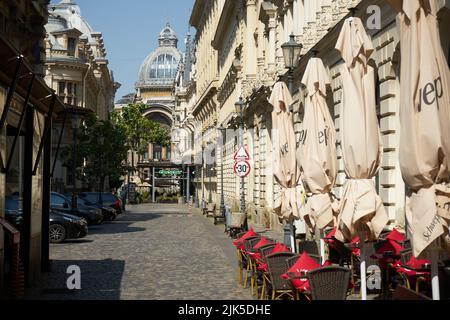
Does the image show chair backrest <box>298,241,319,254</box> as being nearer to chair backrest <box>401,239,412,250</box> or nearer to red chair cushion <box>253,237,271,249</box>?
red chair cushion <box>253,237,271,249</box>

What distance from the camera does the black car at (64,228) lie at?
25.6 meters

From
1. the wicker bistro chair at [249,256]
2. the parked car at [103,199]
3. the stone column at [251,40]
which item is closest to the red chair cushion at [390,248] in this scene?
the wicker bistro chair at [249,256]

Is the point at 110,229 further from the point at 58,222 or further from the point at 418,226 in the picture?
the point at 418,226

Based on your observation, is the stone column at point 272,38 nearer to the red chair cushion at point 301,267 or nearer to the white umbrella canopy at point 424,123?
the red chair cushion at point 301,267

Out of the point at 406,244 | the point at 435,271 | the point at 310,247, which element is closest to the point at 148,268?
the point at 310,247

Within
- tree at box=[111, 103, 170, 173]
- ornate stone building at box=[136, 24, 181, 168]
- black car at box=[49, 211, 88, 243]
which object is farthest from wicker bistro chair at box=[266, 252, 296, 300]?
ornate stone building at box=[136, 24, 181, 168]

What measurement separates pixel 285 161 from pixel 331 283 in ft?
27.1

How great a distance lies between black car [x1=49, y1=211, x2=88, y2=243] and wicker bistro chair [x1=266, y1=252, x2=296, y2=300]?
49.8 feet

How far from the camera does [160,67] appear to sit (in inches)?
7347

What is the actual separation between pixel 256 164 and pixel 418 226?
33614 mm

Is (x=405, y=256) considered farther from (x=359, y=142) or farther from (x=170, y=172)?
(x=170, y=172)

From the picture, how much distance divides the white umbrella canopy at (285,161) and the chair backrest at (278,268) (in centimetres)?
514

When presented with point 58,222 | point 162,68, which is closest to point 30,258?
point 58,222

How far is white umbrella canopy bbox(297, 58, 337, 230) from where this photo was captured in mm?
13438
